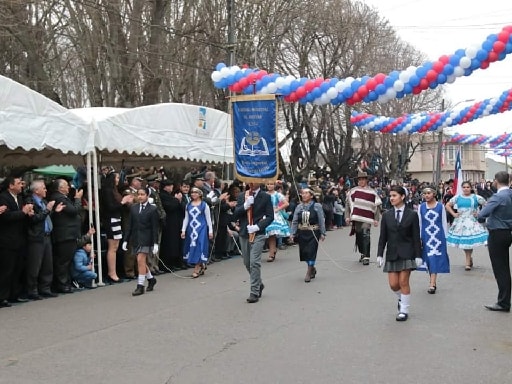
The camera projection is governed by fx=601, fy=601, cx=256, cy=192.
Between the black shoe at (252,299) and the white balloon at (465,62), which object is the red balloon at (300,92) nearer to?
the white balloon at (465,62)

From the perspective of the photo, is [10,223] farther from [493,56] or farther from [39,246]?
[493,56]

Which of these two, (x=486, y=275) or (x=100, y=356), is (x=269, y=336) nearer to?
(x=100, y=356)

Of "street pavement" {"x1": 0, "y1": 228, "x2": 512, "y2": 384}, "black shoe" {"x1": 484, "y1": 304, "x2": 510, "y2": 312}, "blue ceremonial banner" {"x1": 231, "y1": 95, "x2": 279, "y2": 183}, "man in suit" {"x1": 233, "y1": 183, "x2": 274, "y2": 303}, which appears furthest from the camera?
"blue ceremonial banner" {"x1": 231, "y1": 95, "x2": 279, "y2": 183}

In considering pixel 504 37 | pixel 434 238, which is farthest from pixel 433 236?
pixel 504 37

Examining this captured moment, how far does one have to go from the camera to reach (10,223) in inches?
350

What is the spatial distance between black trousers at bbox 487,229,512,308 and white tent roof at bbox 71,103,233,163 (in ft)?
21.8

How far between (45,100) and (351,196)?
22.2 ft

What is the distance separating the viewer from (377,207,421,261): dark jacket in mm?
7676

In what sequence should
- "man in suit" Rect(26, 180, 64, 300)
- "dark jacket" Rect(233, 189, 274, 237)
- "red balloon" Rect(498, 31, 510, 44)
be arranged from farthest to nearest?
"red balloon" Rect(498, 31, 510, 44)
"man in suit" Rect(26, 180, 64, 300)
"dark jacket" Rect(233, 189, 274, 237)

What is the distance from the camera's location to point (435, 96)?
44250 millimetres

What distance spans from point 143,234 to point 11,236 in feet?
6.60

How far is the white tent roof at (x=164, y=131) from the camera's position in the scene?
36.2 ft

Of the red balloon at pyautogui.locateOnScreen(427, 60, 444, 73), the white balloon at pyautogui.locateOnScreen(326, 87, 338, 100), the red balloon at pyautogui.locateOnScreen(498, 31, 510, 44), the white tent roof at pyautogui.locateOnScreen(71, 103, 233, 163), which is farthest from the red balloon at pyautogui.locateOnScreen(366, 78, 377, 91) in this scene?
the white tent roof at pyautogui.locateOnScreen(71, 103, 233, 163)

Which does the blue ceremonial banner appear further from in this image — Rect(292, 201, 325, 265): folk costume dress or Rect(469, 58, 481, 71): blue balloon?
Rect(469, 58, 481, 71): blue balloon
